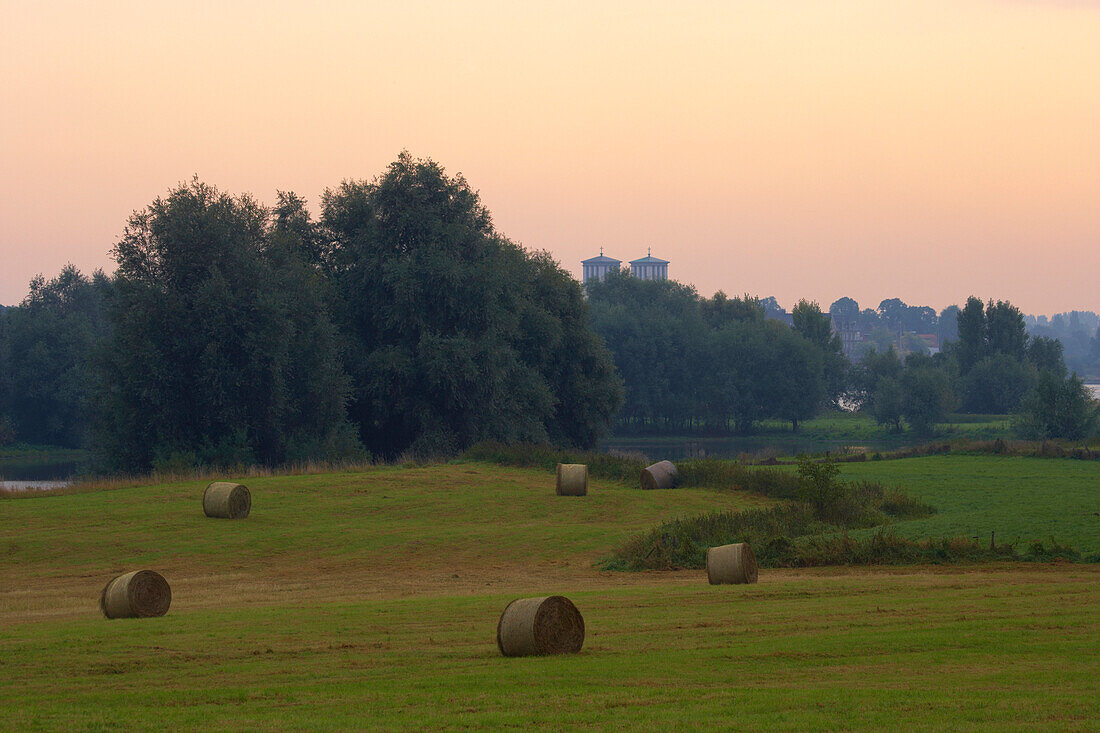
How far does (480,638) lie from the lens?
16.2 metres

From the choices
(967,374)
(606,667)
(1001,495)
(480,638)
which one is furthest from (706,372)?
(606,667)

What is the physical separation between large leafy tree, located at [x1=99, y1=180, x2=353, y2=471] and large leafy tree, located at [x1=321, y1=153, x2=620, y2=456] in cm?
569

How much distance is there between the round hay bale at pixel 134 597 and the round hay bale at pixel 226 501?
12584 millimetres

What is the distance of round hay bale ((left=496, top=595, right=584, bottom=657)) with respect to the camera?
14484 millimetres

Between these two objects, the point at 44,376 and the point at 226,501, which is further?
the point at 44,376

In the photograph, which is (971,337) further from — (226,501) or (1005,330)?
(226,501)

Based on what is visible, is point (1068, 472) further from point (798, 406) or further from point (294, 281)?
point (798, 406)

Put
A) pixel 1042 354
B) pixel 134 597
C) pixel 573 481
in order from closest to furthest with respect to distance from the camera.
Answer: pixel 134 597, pixel 573 481, pixel 1042 354

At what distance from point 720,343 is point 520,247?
178 ft

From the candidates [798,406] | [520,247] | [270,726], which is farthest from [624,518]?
[798,406]

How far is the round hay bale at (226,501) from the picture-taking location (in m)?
31.5

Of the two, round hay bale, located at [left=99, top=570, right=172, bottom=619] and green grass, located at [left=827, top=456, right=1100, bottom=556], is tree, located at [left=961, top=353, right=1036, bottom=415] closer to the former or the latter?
green grass, located at [left=827, top=456, right=1100, bottom=556]

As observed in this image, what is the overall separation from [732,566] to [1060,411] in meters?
67.7

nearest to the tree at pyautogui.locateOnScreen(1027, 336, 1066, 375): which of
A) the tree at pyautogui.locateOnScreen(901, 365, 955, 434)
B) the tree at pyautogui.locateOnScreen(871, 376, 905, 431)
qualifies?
the tree at pyautogui.locateOnScreen(901, 365, 955, 434)
